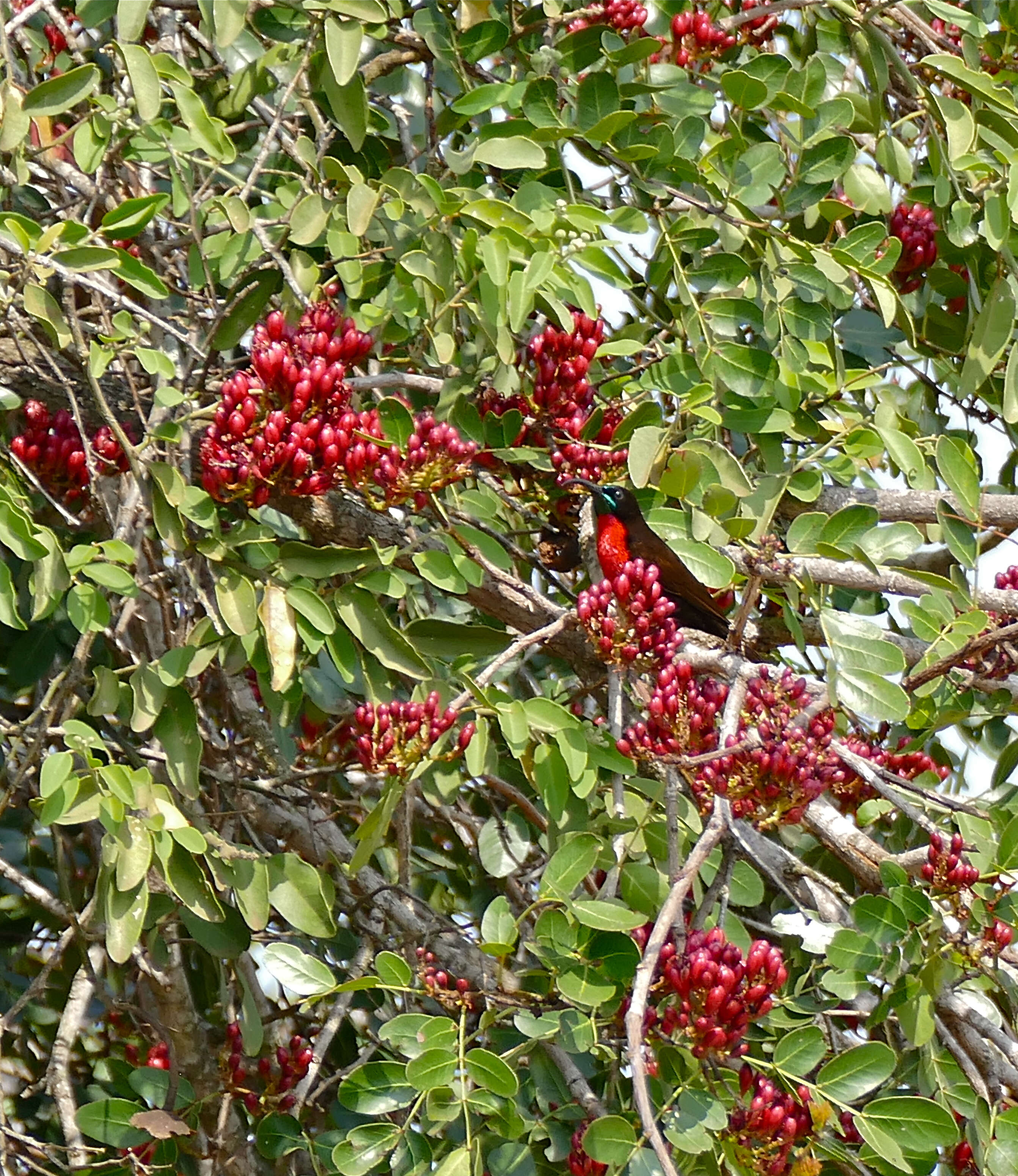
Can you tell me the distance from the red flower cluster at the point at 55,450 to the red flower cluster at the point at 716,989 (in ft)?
5.07

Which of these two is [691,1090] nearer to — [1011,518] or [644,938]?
[644,938]

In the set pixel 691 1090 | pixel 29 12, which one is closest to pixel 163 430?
pixel 29 12

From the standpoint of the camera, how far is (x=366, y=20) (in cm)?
253

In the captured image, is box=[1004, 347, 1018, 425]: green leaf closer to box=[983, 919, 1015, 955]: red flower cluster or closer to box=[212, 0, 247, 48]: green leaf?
box=[983, 919, 1015, 955]: red flower cluster

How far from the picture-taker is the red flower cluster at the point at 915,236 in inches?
140

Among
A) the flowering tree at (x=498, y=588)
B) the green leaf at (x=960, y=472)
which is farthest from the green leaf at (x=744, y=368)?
the green leaf at (x=960, y=472)

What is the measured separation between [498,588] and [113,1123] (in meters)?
1.31

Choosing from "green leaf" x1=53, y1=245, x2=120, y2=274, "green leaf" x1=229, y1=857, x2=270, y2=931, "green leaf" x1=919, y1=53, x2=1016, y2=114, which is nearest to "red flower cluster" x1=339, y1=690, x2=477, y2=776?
"green leaf" x1=229, y1=857, x2=270, y2=931

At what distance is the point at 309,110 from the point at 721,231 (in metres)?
0.90

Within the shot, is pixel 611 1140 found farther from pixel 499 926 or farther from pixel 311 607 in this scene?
pixel 311 607

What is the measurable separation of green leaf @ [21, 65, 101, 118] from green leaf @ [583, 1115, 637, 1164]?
1857 millimetres

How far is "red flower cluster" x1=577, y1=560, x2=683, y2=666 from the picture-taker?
2.56 metres

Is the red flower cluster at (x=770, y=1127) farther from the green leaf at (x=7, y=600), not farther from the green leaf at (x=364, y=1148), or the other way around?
the green leaf at (x=7, y=600)

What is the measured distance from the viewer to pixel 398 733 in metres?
2.39
